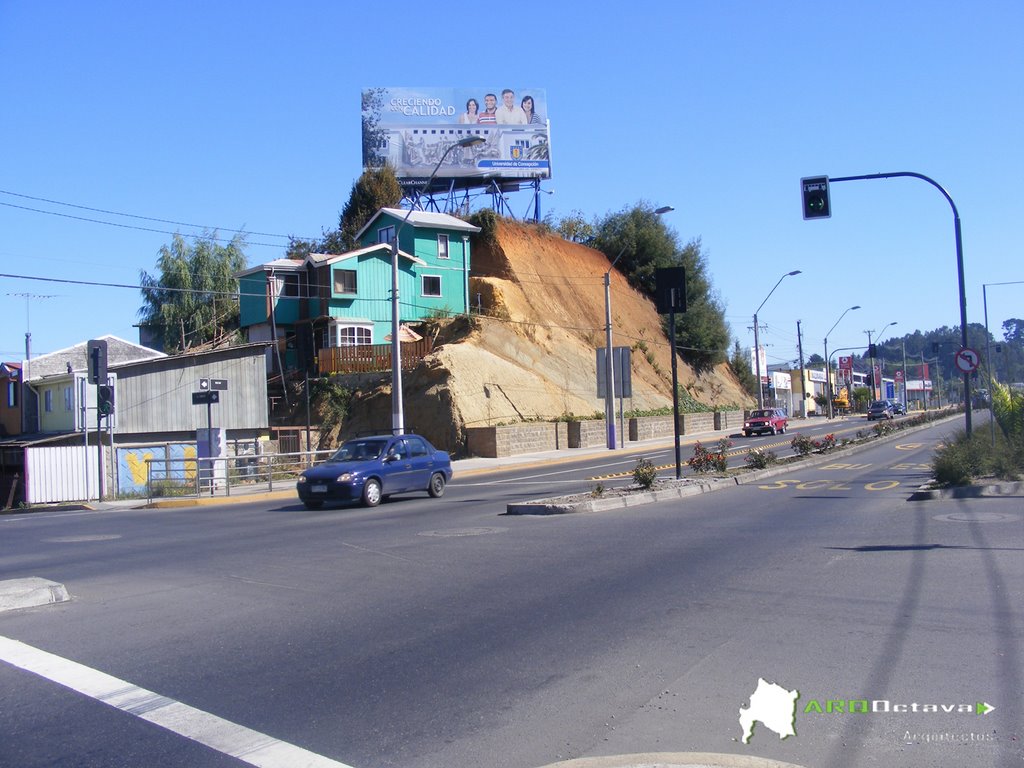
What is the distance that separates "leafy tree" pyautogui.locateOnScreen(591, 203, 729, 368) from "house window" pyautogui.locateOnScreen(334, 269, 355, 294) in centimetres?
2612

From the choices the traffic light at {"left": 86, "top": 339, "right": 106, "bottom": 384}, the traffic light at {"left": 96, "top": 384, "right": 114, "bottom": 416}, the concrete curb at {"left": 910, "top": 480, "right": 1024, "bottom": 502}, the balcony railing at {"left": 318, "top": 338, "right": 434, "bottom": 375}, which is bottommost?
the concrete curb at {"left": 910, "top": 480, "right": 1024, "bottom": 502}

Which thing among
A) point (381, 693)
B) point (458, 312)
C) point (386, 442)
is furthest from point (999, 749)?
point (458, 312)

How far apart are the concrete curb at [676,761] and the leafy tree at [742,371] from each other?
74.5 m

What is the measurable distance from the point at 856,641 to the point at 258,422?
3732 cm

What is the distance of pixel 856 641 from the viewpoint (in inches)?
276

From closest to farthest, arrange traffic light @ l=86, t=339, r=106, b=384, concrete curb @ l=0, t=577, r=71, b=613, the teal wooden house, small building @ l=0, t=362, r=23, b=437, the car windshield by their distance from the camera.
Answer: concrete curb @ l=0, t=577, r=71, b=613
the car windshield
traffic light @ l=86, t=339, r=106, b=384
small building @ l=0, t=362, r=23, b=437
the teal wooden house

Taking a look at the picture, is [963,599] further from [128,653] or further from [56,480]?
[56,480]

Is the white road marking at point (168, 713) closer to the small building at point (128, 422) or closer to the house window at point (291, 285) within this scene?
the small building at point (128, 422)

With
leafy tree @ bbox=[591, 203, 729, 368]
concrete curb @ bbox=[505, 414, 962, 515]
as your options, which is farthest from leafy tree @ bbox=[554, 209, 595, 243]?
concrete curb @ bbox=[505, 414, 962, 515]

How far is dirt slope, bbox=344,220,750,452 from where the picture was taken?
4256cm

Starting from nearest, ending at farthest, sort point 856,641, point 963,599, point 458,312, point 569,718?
1. point 569,718
2. point 856,641
3. point 963,599
4. point 458,312

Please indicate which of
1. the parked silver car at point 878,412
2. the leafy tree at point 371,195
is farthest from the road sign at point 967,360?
the parked silver car at point 878,412

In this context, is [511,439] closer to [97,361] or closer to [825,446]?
[825,446]

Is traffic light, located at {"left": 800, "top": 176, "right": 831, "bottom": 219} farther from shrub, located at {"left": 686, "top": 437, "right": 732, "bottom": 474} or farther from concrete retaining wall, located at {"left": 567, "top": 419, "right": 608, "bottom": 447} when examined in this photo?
concrete retaining wall, located at {"left": 567, "top": 419, "right": 608, "bottom": 447}
